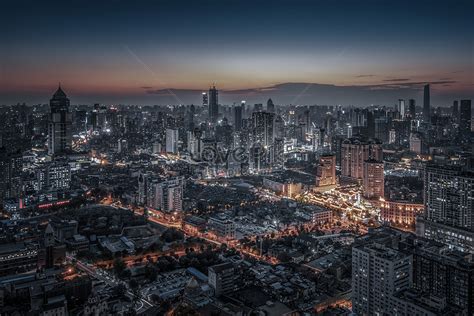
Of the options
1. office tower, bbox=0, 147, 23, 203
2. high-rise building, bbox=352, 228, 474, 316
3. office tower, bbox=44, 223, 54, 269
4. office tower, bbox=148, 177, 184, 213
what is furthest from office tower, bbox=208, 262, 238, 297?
office tower, bbox=0, 147, 23, 203

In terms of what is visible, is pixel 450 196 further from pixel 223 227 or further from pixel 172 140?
pixel 172 140

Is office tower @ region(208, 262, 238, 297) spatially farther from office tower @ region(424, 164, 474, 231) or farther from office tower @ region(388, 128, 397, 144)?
office tower @ region(388, 128, 397, 144)

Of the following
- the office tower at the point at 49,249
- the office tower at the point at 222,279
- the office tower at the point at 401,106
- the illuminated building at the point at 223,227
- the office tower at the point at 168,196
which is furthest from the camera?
the office tower at the point at 401,106

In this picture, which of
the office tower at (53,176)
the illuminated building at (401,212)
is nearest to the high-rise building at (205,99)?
the office tower at (53,176)

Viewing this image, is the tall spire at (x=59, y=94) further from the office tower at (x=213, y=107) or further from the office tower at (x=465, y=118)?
the office tower at (x=465, y=118)

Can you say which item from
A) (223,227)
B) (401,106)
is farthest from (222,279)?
(401,106)

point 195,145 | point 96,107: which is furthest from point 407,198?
point 96,107

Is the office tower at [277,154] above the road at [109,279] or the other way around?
above
